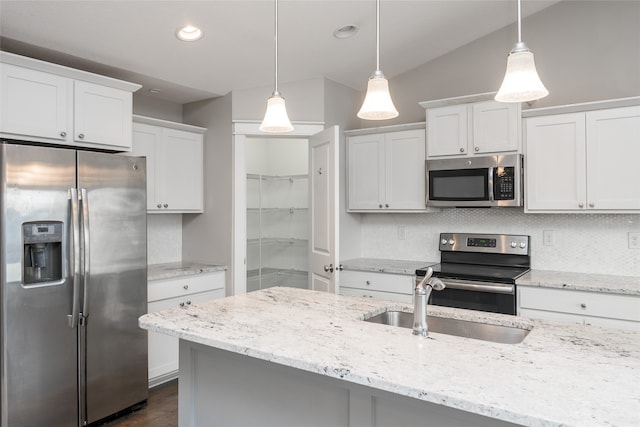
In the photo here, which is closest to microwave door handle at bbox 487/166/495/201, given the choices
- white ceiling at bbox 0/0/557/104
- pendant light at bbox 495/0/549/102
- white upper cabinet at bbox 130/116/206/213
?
white ceiling at bbox 0/0/557/104

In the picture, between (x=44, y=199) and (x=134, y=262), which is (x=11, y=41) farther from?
(x=134, y=262)

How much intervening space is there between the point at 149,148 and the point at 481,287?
278 centimetres

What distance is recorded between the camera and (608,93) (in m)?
3.14

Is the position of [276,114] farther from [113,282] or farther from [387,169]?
[387,169]

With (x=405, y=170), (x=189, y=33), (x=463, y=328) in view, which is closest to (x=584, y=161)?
(x=405, y=170)

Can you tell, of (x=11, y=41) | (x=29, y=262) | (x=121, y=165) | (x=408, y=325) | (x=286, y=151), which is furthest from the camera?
(x=286, y=151)

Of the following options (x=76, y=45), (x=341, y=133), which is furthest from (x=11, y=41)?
(x=341, y=133)

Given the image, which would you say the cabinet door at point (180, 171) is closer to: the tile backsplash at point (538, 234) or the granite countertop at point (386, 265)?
the granite countertop at point (386, 265)

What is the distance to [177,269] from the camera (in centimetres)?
353

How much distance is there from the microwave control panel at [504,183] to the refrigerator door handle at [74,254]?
2859 mm

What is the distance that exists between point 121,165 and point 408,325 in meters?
2.06

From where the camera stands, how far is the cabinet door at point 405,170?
12.0ft

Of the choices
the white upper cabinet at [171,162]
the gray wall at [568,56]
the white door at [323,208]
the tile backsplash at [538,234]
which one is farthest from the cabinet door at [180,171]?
the gray wall at [568,56]

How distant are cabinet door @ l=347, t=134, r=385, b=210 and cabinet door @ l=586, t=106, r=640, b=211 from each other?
1583 mm
